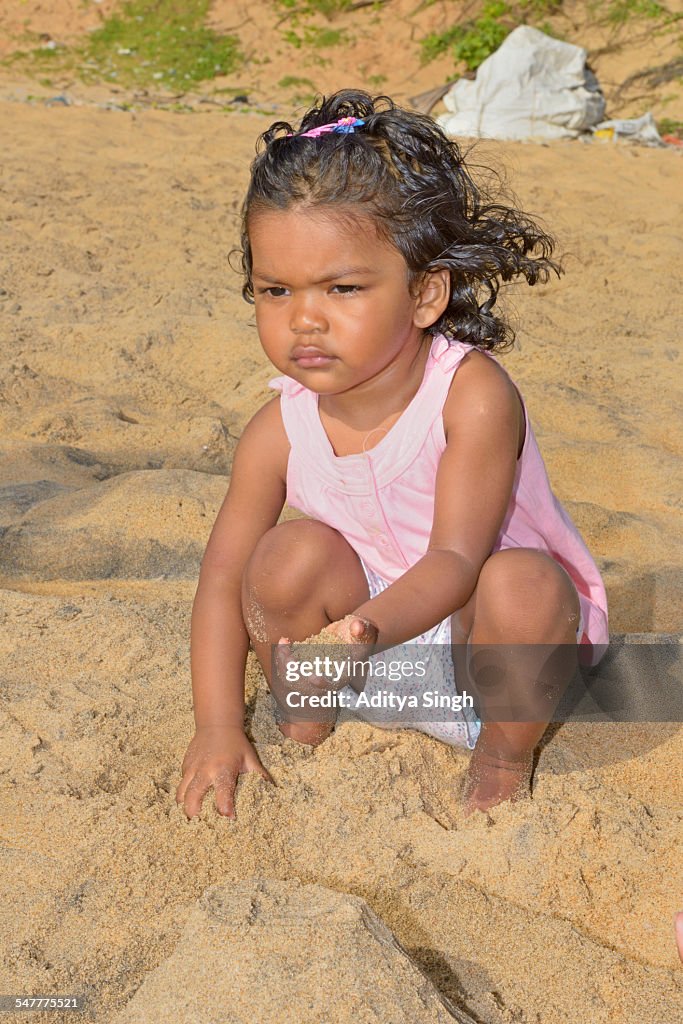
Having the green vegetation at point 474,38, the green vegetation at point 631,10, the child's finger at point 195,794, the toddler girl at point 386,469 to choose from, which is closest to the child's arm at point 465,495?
the toddler girl at point 386,469

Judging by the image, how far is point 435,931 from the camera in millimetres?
1511

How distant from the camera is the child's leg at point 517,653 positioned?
1.67 m

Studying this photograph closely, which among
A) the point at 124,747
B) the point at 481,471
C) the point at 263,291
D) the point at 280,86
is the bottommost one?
the point at 280,86

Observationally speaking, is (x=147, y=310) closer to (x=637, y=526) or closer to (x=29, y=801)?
(x=637, y=526)

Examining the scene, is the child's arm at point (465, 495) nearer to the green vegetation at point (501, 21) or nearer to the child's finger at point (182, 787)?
the child's finger at point (182, 787)

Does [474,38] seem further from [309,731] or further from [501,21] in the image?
[309,731]

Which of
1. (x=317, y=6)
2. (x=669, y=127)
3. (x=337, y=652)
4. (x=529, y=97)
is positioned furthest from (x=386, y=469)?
(x=317, y=6)

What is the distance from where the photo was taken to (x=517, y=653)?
1.70m

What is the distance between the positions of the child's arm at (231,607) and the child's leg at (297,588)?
56mm

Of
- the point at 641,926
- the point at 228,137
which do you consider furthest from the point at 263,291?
the point at 228,137

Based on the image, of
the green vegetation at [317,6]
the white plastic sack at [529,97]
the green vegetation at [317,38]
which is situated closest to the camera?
the white plastic sack at [529,97]

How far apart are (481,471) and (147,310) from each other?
2.54 meters

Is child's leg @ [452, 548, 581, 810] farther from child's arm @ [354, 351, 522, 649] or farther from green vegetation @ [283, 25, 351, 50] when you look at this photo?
green vegetation @ [283, 25, 351, 50]

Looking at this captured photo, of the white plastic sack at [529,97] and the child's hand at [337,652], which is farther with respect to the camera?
the white plastic sack at [529,97]
